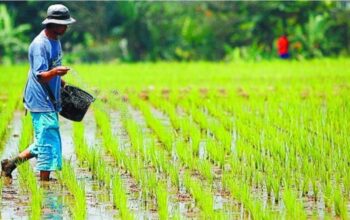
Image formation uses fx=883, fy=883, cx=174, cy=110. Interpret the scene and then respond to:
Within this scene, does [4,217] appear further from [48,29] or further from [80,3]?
[80,3]

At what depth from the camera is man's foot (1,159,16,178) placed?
5.46m

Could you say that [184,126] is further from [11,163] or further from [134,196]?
[134,196]

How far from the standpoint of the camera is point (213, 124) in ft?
26.3

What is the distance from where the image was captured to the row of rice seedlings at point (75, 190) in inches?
170

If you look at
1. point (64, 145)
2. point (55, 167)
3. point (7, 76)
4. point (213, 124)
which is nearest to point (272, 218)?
point (55, 167)

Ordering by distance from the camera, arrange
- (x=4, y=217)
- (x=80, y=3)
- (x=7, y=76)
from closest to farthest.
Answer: (x=4, y=217), (x=7, y=76), (x=80, y=3)

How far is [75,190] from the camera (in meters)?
4.88

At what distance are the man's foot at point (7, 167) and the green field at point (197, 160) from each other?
0.21 feet

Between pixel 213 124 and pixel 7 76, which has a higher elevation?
pixel 7 76

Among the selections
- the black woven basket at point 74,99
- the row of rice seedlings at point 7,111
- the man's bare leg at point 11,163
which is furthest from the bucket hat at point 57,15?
the row of rice seedlings at point 7,111

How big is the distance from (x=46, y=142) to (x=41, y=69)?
46 centimetres

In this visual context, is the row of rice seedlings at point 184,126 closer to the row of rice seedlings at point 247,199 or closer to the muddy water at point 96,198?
the muddy water at point 96,198

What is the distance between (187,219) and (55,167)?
1381mm

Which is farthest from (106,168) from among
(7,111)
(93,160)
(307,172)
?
(7,111)
